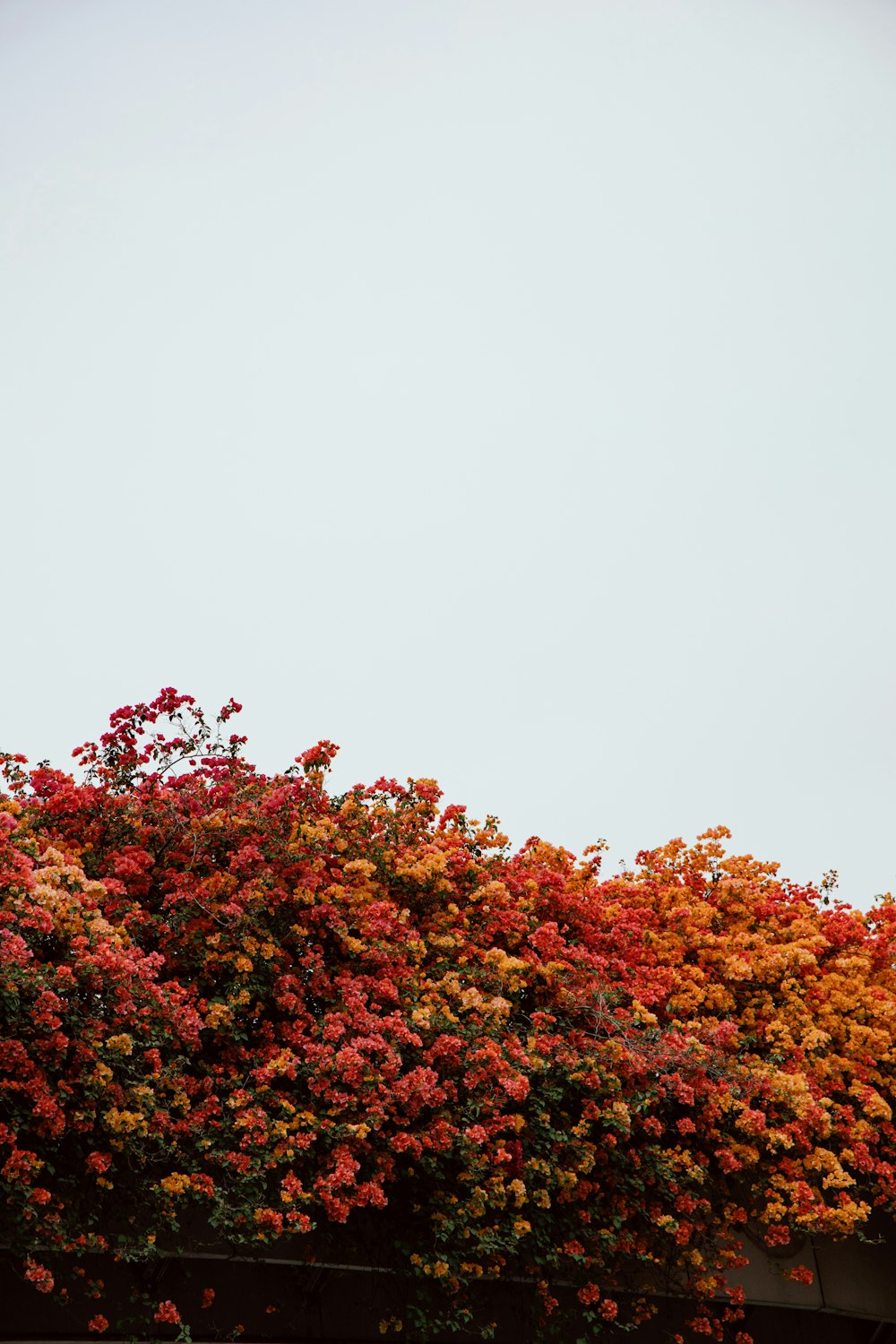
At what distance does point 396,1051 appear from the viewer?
6992 millimetres

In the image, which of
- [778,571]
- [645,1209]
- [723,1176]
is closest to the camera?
[645,1209]

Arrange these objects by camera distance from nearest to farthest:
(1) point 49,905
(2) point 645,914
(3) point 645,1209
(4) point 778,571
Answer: (1) point 49,905
(3) point 645,1209
(2) point 645,914
(4) point 778,571

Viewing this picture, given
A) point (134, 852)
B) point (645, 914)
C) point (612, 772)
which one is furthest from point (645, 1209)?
point (612, 772)

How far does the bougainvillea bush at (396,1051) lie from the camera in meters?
6.28

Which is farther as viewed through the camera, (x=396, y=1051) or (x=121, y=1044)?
(x=396, y=1051)

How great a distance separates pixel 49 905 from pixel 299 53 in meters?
15.5

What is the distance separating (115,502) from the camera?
17969mm

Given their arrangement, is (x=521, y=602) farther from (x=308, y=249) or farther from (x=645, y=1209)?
(x=645, y=1209)

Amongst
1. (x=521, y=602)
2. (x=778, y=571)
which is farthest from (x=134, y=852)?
(x=778, y=571)

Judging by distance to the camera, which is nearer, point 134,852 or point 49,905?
point 49,905

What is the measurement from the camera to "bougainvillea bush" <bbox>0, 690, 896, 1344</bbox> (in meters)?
6.28

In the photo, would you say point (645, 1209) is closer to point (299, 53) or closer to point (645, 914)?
point (645, 914)

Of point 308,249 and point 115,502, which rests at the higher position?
point 308,249

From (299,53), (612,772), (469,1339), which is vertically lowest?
(469,1339)
